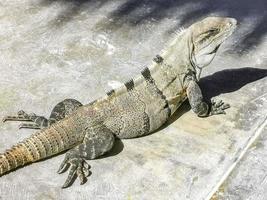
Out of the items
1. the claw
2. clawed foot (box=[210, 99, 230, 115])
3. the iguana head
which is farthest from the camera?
clawed foot (box=[210, 99, 230, 115])

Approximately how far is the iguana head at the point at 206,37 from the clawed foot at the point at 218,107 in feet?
1.41

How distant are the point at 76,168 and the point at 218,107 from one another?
5.46ft

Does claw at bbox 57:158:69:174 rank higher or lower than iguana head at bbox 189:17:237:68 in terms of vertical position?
lower

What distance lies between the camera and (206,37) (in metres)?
5.62

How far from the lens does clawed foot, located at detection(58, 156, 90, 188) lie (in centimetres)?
498

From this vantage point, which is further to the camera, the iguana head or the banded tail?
the iguana head

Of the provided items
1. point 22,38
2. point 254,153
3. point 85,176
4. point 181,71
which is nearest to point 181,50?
point 181,71

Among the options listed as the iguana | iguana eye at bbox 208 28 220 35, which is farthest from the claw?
iguana eye at bbox 208 28 220 35

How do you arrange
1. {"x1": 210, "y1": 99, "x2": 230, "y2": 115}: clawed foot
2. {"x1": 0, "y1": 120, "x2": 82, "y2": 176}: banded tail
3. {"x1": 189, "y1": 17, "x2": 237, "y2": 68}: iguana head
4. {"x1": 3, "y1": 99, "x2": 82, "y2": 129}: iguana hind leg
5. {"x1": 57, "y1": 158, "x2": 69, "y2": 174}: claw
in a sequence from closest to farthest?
{"x1": 0, "y1": 120, "x2": 82, "y2": 176}: banded tail → {"x1": 57, "y1": 158, "x2": 69, "y2": 174}: claw → {"x1": 3, "y1": 99, "x2": 82, "y2": 129}: iguana hind leg → {"x1": 189, "y1": 17, "x2": 237, "y2": 68}: iguana head → {"x1": 210, "y1": 99, "x2": 230, "y2": 115}: clawed foot

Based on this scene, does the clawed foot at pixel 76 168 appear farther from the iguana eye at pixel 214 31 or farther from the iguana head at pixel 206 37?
the iguana eye at pixel 214 31

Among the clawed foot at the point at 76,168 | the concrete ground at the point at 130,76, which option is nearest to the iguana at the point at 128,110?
the clawed foot at the point at 76,168

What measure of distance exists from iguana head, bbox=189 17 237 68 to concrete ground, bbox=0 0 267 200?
55cm

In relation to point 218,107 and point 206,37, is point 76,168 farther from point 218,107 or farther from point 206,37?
point 206,37

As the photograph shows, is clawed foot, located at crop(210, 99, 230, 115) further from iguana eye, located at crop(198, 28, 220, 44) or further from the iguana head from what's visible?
iguana eye, located at crop(198, 28, 220, 44)
